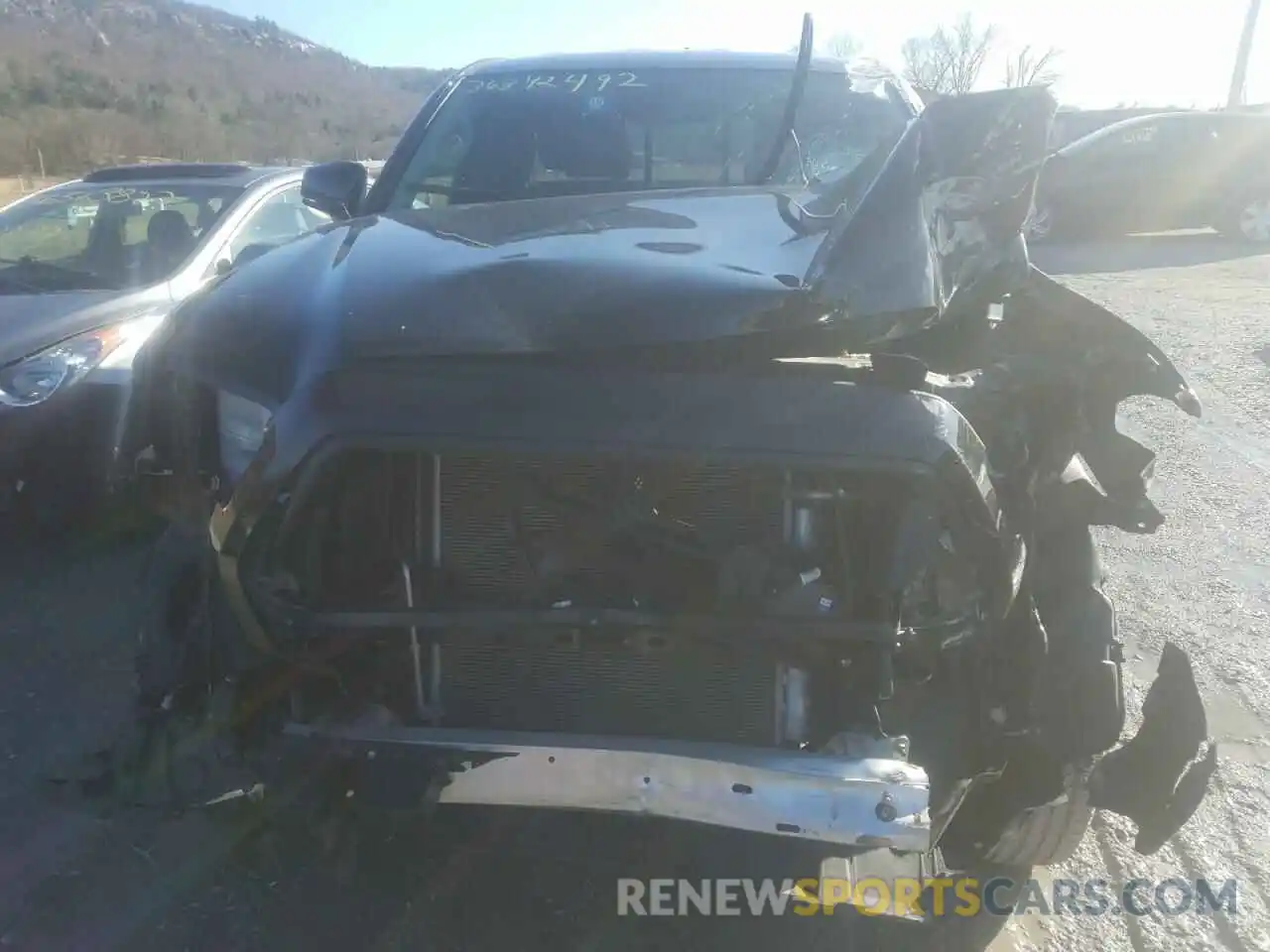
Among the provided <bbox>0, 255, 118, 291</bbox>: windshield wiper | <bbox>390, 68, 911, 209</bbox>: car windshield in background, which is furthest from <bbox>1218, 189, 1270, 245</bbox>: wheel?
<bbox>0, 255, 118, 291</bbox>: windshield wiper

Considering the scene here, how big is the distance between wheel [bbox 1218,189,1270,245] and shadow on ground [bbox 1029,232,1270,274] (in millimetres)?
171

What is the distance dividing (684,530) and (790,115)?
2055 millimetres

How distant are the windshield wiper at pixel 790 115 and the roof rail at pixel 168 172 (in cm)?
396

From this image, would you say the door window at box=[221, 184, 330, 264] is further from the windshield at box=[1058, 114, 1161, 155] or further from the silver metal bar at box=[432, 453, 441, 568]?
the windshield at box=[1058, 114, 1161, 155]

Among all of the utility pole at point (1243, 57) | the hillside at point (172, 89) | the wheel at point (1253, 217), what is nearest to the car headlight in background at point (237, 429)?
the wheel at point (1253, 217)

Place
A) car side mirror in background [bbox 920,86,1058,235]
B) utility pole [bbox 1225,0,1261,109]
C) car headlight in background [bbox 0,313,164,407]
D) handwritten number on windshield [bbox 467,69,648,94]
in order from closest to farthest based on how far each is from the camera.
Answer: car side mirror in background [bbox 920,86,1058,235], handwritten number on windshield [bbox 467,69,648,94], car headlight in background [bbox 0,313,164,407], utility pole [bbox 1225,0,1261,109]

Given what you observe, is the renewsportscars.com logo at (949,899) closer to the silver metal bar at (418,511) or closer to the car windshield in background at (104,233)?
the silver metal bar at (418,511)

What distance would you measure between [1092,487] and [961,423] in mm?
519

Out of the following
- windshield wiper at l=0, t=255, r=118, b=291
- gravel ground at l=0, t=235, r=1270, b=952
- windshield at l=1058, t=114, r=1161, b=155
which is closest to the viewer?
gravel ground at l=0, t=235, r=1270, b=952

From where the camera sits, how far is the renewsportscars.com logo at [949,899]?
2676 millimetres

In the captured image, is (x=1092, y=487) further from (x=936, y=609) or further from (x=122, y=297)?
(x=122, y=297)

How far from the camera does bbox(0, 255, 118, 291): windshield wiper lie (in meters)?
5.23

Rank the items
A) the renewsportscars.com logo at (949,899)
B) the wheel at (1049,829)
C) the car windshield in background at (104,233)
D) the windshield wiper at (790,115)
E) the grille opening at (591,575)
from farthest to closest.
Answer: the car windshield in background at (104,233) → the windshield wiper at (790,115) → the renewsportscars.com logo at (949,899) → the wheel at (1049,829) → the grille opening at (591,575)

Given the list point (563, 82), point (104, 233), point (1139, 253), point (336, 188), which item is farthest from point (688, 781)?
point (1139, 253)
